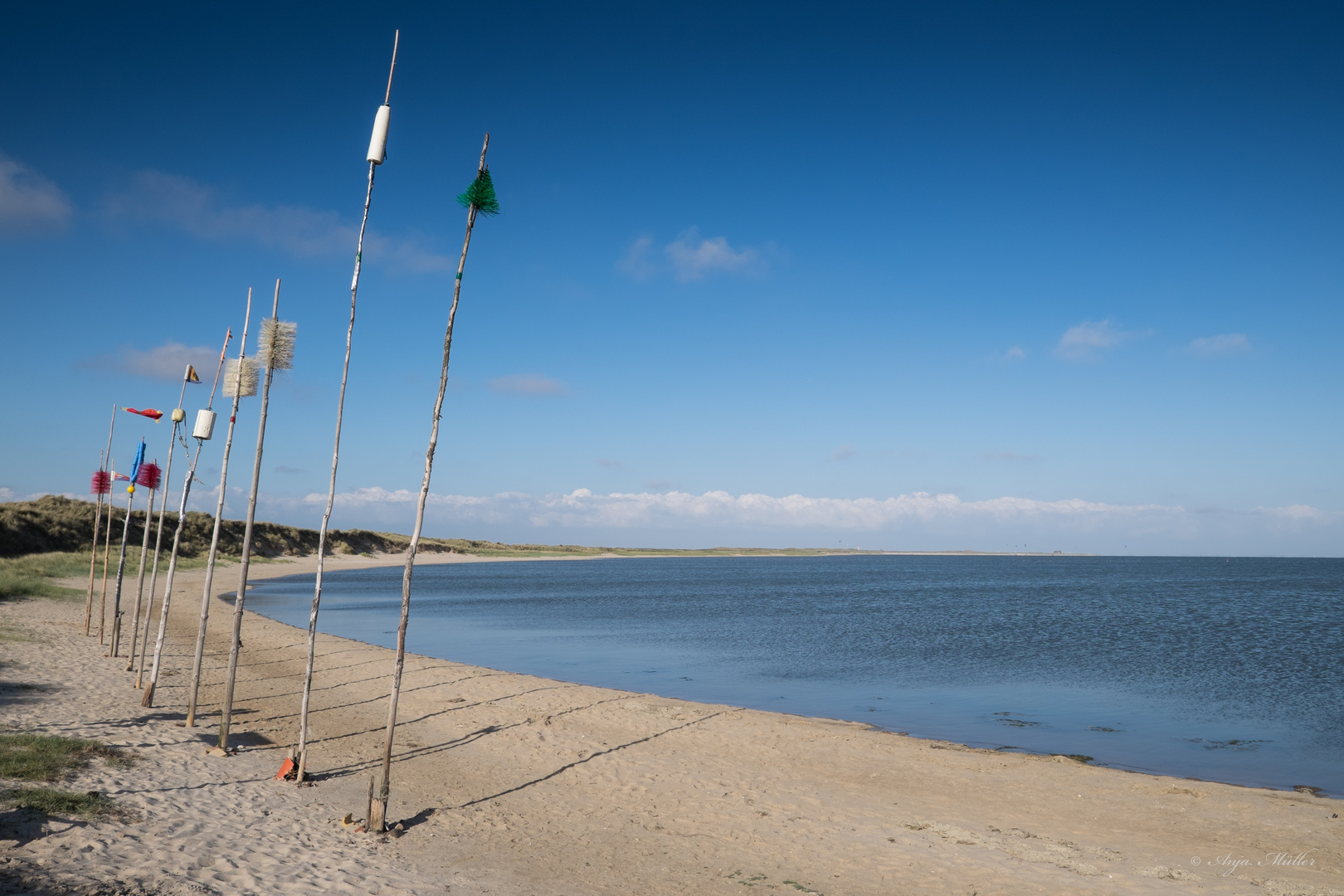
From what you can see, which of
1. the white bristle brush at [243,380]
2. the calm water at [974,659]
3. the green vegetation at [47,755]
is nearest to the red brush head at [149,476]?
the white bristle brush at [243,380]

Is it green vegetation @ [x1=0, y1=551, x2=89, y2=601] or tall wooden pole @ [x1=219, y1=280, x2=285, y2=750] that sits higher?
tall wooden pole @ [x1=219, y1=280, x2=285, y2=750]

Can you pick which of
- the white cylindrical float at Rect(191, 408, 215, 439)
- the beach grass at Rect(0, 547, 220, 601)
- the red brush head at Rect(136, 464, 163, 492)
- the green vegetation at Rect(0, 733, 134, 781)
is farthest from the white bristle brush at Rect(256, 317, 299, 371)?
the beach grass at Rect(0, 547, 220, 601)

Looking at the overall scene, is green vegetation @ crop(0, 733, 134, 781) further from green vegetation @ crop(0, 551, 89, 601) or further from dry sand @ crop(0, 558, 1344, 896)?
green vegetation @ crop(0, 551, 89, 601)

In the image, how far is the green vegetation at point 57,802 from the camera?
7945 mm

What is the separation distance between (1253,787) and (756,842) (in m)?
9.64

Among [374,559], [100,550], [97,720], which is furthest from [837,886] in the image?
[374,559]

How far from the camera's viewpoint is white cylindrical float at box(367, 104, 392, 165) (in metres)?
10.5

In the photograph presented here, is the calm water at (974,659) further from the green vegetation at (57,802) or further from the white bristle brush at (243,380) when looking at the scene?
the green vegetation at (57,802)

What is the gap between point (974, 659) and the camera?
1176 inches

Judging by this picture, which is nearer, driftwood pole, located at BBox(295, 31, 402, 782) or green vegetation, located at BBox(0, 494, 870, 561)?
driftwood pole, located at BBox(295, 31, 402, 782)

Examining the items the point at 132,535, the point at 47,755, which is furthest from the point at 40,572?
the point at 47,755

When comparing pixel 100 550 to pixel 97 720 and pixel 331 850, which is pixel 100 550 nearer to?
pixel 97 720

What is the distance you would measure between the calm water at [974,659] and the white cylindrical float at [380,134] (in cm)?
1534
